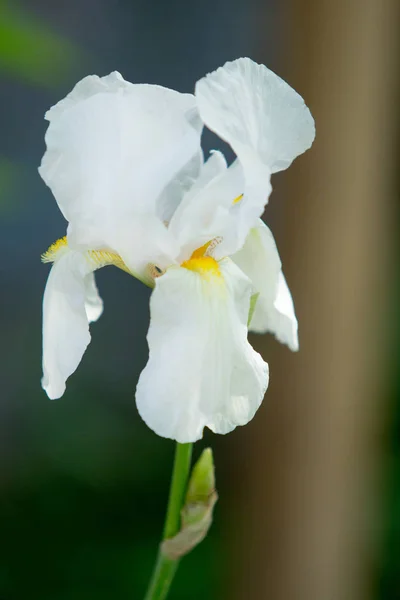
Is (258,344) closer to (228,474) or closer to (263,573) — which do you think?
(228,474)

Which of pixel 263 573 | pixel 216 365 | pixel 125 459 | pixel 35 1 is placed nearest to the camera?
pixel 216 365

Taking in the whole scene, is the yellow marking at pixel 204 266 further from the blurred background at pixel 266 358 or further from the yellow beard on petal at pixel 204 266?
the blurred background at pixel 266 358

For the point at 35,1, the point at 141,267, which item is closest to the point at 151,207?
the point at 141,267

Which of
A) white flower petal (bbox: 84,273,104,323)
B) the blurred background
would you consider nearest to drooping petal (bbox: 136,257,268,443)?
white flower petal (bbox: 84,273,104,323)

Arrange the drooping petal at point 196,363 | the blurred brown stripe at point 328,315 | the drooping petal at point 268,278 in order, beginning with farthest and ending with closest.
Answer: the blurred brown stripe at point 328,315, the drooping petal at point 268,278, the drooping petal at point 196,363

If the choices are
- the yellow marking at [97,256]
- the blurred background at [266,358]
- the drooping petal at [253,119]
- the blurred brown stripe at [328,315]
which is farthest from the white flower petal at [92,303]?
the blurred brown stripe at [328,315]

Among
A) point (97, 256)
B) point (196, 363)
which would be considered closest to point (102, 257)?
point (97, 256)

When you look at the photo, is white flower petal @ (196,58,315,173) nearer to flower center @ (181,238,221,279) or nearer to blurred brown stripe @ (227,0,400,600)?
flower center @ (181,238,221,279)
